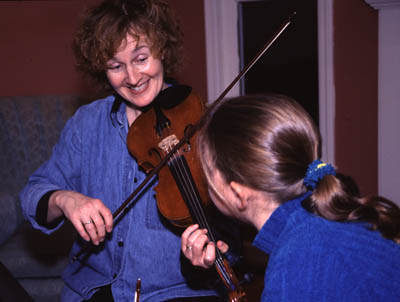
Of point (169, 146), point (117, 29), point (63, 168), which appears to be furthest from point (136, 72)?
point (63, 168)

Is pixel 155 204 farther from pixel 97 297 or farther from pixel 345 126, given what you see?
pixel 345 126

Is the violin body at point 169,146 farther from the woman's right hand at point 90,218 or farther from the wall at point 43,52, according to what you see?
the wall at point 43,52

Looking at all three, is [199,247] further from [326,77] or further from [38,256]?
[326,77]

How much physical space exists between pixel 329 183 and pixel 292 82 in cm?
220

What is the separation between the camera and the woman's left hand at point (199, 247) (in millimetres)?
1000

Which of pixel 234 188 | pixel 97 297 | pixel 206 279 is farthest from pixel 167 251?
pixel 234 188

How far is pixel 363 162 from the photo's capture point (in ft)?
8.14

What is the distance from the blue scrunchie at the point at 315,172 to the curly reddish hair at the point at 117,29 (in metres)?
0.65

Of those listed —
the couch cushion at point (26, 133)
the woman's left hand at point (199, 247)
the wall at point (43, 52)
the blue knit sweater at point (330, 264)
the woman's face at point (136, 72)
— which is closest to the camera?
the blue knit sweater at point (330, 264)

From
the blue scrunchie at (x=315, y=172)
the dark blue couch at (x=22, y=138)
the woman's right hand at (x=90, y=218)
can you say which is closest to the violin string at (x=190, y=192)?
the woman's right hand at (x=90, y=218)

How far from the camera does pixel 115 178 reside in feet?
4.26

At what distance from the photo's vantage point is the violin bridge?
1.27 metres

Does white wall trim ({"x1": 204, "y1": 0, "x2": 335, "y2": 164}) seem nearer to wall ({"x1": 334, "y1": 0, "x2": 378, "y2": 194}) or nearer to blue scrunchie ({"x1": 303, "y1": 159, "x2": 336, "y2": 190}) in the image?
wall ({"x1": 334, "y1": 0, "x2": 378, "y2": 194})

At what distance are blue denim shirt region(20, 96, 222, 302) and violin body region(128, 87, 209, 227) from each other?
55mm
